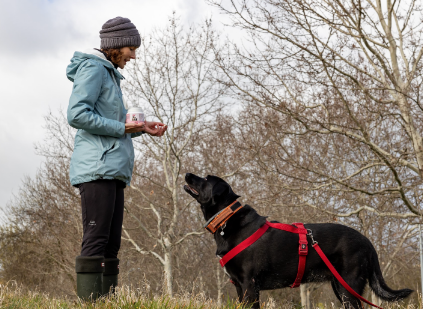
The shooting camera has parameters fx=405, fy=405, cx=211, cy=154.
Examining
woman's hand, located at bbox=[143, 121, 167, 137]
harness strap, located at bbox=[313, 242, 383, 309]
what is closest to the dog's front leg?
harness strap, located at bbox=[313, 242, 383, 309]

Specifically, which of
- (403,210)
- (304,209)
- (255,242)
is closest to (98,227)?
(255,242)

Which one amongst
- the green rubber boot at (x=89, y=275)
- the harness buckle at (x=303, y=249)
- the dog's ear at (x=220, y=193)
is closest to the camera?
the green rubber boot at (x=89, y=275)

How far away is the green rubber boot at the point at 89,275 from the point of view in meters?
2.84

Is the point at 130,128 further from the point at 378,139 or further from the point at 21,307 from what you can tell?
the point at 378,139

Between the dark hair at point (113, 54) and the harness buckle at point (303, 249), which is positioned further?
the harness buckle at point (303, 249)

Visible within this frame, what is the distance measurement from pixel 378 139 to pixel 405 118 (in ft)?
21.1

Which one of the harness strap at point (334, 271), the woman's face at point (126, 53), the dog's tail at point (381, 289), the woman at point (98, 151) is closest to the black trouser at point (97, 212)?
the woman at point (98, 151)

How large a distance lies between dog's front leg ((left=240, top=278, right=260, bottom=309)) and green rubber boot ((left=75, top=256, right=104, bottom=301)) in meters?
1.29

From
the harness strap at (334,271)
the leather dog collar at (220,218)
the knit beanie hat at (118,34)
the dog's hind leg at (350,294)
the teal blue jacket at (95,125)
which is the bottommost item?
the dog's hind leg at (350,294)

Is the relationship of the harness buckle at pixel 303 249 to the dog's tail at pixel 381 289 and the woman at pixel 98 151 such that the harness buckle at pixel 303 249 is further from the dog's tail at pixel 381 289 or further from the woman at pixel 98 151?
the woman at pixel 98 151

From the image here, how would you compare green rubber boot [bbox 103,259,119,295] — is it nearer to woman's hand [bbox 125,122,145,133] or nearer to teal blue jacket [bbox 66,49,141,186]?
→ teal blue jacket [bbox 66,49,141,186]

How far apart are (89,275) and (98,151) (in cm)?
88

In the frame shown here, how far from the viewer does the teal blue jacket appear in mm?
2852

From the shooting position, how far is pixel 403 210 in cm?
1037
